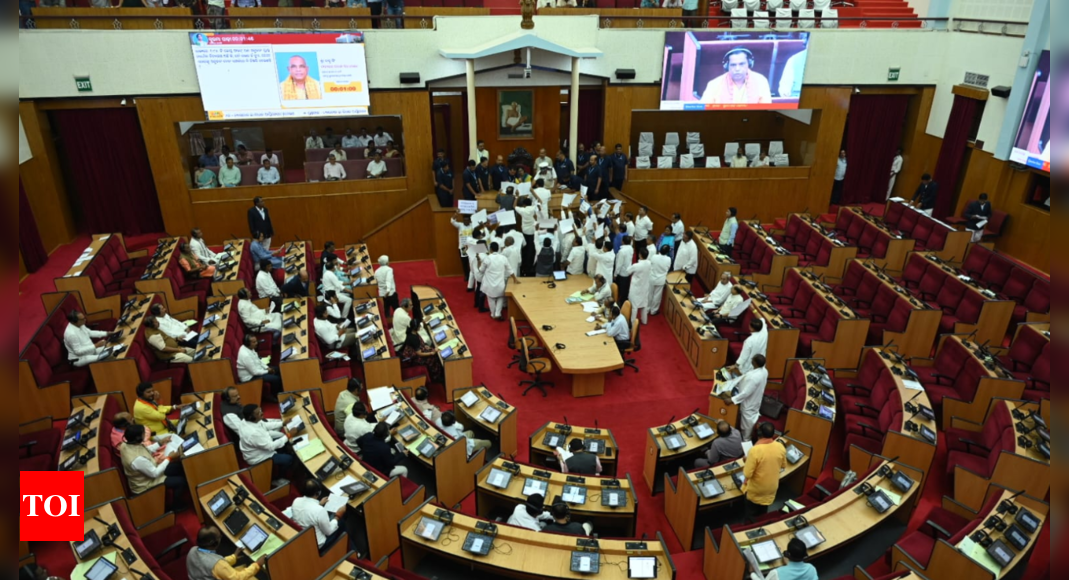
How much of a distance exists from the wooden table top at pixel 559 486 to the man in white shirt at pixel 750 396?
2.32 m

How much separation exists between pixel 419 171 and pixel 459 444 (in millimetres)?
9046

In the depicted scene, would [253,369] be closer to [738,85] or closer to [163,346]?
[163,346]

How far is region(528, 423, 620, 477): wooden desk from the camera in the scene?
807 centimetres

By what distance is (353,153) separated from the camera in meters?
16.9

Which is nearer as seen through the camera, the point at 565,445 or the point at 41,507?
the point at 41,507

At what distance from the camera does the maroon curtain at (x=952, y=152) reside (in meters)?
15.2

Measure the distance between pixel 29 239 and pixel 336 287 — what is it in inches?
260

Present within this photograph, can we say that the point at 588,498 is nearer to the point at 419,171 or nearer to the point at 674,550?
the point at 674,550

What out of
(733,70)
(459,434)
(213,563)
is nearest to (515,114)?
(733,70)

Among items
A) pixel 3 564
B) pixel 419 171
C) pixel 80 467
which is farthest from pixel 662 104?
pixel 3 564

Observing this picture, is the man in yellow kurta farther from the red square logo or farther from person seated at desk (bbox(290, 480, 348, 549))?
the red square logo

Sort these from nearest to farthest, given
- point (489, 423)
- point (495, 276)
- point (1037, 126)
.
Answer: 1. point (489, 423)
2. point (495, 276)
3. point (1037, 126)

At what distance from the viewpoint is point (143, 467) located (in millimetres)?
7316

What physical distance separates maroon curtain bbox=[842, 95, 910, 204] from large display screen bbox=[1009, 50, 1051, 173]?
3.58 metres
